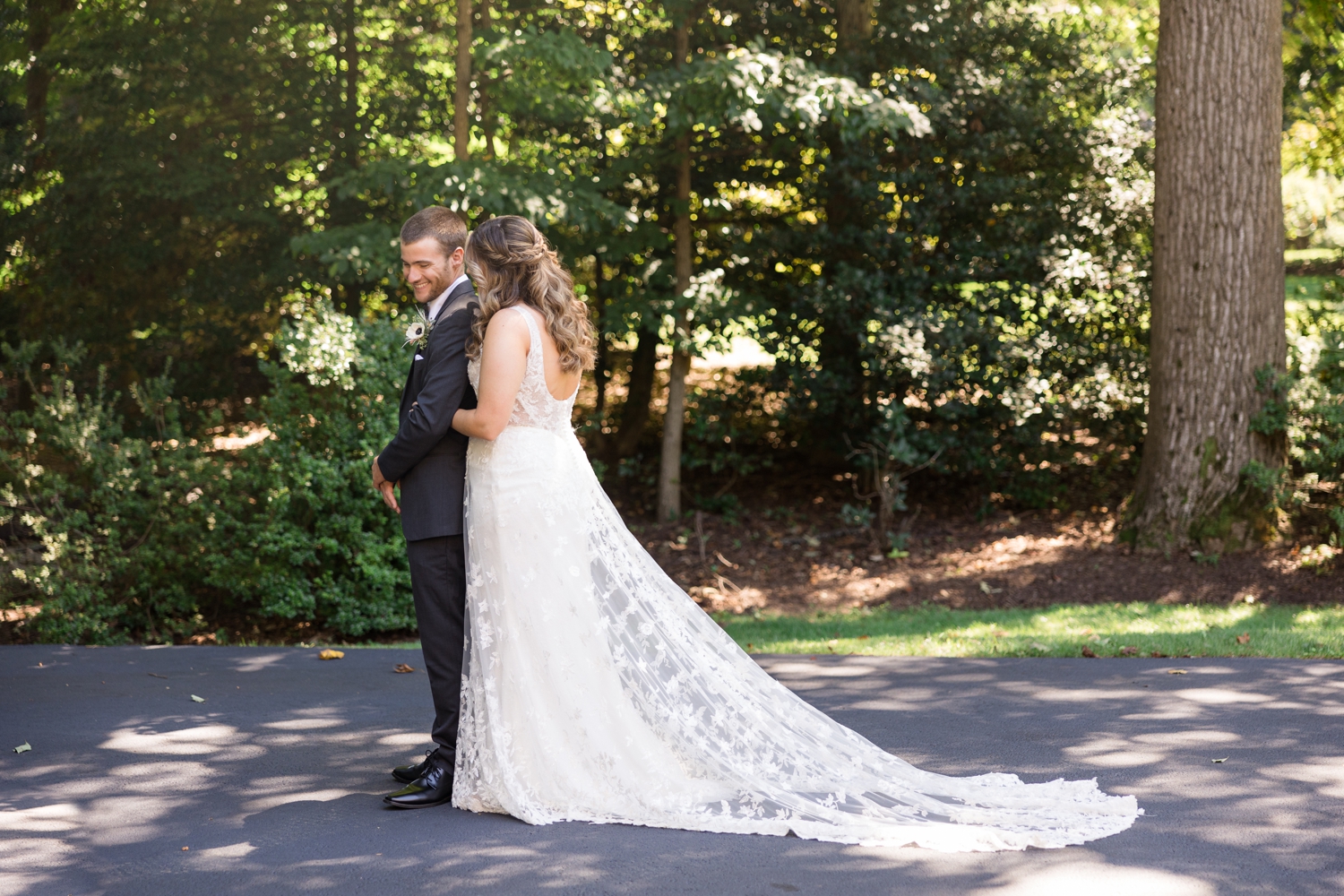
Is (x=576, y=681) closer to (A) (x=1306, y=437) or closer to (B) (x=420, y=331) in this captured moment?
(B) (x=420, y=331)

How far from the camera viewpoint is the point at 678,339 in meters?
11.8

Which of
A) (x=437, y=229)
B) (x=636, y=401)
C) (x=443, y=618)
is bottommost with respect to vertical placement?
(x=443, y=618)

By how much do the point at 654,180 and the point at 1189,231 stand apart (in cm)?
565

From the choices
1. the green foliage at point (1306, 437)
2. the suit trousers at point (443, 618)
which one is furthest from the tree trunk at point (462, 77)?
the green foliage at point (1306, 437)

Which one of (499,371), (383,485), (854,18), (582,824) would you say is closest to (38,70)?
(854,18)

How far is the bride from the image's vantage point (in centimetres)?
420

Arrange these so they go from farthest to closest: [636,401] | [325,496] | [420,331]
A: [636,401] → [325,496] → [420,331]

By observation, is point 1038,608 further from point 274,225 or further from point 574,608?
point 274,225

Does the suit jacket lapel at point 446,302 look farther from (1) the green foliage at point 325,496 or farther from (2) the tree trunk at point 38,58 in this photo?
(2) the tree trunk at point 38,58

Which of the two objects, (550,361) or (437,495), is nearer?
(550,361)

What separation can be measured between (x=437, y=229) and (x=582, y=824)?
7.55 ft

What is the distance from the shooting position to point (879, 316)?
37.5ft

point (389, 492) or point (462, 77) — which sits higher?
point (462, 77)

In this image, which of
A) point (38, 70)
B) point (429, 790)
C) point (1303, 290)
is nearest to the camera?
point (429, 790)
